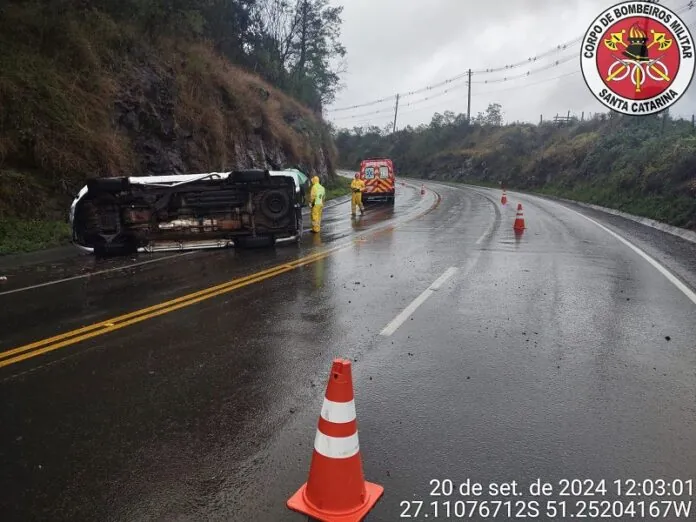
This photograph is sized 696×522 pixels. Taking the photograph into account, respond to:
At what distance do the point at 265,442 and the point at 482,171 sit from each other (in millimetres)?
61364

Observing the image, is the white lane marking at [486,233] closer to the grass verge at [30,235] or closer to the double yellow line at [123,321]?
the double yellow line at [123,321]

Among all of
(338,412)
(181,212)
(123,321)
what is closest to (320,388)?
(338,412)

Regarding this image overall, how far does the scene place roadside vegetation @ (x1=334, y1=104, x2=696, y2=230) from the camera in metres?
23.6

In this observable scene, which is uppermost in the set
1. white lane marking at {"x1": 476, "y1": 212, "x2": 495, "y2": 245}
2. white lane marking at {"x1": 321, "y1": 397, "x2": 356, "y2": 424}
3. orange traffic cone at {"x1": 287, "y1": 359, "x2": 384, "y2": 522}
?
white lane marking at {"x1": 321, "y1": 397, "x2": 356, "y2": 424}

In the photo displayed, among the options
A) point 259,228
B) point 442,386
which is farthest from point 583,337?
point 259,228

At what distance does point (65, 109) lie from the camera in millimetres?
15391

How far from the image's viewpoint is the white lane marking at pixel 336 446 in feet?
9.46

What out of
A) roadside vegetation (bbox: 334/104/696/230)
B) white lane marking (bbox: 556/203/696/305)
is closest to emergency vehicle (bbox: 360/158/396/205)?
roadside vegetation (bbox: 334/104/696/230)

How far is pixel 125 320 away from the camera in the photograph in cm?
651

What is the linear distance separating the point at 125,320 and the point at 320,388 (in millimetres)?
3154

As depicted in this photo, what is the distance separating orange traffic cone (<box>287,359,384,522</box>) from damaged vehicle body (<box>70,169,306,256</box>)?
9490 mm

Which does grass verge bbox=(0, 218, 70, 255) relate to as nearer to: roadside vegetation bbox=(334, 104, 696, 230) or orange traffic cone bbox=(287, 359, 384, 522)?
orange traffic cone bbox=(287, 359, 384, 522)

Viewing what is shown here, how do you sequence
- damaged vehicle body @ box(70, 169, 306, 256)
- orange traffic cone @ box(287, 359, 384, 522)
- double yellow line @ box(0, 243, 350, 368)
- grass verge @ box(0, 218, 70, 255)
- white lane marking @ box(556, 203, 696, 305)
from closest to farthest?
orange traffic cone @ box(287, 359, 384, 522) < double yellow line @ box(0, 243, 350, 368) < white lane marking @ box(556, 203, 696, 305) < damaged vehicle body @ box(70, 169, 306, 256) < grass verge @ box(0, 218, 70, 255)

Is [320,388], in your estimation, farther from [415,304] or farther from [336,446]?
[415,304]
